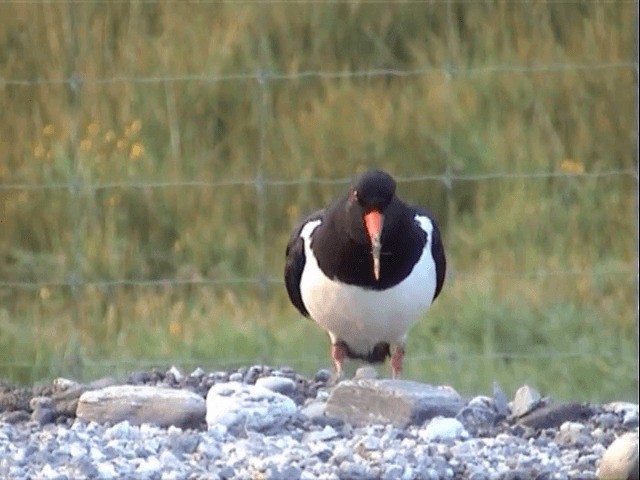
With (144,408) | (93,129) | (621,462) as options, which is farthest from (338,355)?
(93,129)

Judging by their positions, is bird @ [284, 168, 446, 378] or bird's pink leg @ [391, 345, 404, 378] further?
bird's pink leg @ [391, 345, 404, 378]

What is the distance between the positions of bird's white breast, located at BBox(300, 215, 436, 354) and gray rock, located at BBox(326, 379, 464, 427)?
0.69 m

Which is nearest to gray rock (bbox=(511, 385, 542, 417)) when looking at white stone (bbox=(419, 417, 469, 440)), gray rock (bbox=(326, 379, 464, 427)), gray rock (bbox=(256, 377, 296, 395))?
gray rock (bbox=(326, 379, 464, 427))

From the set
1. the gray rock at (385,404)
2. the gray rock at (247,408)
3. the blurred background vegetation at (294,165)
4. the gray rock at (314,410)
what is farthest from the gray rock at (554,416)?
the blurred background vegetation at (294,165)

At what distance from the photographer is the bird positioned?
519 cm

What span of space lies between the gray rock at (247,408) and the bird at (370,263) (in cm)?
73

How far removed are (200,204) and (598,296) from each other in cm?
183

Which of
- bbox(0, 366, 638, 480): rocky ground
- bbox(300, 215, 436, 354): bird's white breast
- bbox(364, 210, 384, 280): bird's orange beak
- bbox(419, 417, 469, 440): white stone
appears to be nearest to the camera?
bbox(0, 366, 638, 480): rocky ground

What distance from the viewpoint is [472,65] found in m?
7.86

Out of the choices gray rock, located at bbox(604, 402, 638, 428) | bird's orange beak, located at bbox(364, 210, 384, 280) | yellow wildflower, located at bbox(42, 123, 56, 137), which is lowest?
gray rock, located at bbox(604, 402, 638, 428)

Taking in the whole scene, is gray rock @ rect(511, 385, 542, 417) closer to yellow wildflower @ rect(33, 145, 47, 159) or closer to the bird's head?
the bird's head

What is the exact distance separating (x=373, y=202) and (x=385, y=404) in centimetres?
77

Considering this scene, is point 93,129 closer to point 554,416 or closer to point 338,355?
point 338,355

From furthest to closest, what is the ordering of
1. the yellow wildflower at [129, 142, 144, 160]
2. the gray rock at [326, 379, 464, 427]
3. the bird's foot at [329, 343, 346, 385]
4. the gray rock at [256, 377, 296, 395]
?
the yellow wildflower at [129, 142, 144, 160], the bird's foot at [329, 343, 346, 385], the gray rock at [256, 377, 296, 395], the gray rock at [326, 379, 464, 427]
